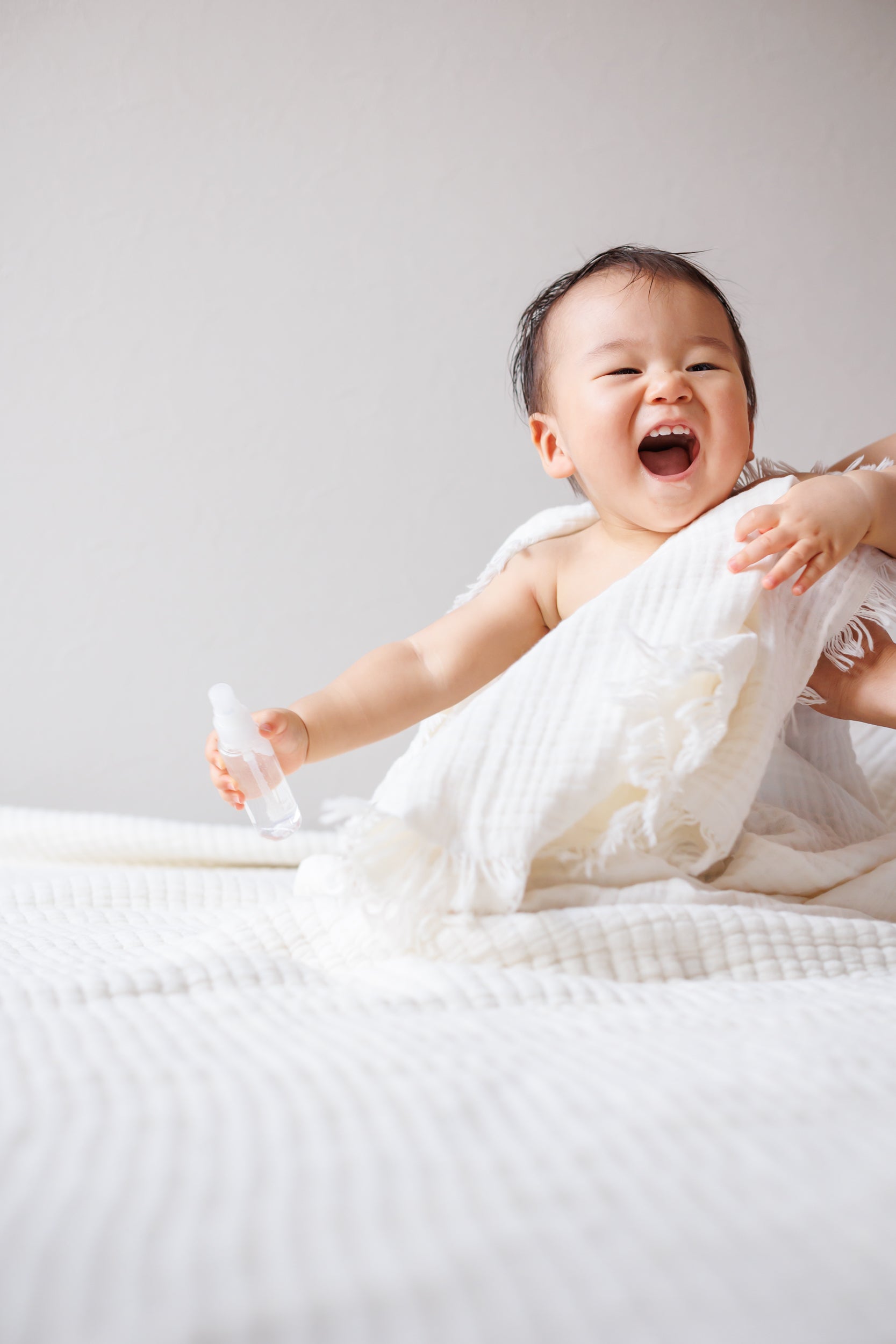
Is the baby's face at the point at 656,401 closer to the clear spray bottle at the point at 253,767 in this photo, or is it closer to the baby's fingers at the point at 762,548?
the baby's fingers at the point at 762,548

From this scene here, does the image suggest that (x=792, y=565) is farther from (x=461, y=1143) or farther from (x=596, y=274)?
(x=461, y=1143)

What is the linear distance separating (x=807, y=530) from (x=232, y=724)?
418mm

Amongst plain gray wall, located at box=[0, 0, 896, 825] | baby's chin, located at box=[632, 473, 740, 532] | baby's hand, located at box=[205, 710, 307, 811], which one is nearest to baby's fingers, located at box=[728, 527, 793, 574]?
baby's chin, located at box=[632, 473, 740, 532]

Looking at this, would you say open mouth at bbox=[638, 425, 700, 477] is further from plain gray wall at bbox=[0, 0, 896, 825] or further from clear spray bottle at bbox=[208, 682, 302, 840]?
plain gray wall at bbox=[0, 0, 896, 825]

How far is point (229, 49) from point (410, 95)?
0.28 metres

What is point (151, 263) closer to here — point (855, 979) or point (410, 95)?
point (410, 95)

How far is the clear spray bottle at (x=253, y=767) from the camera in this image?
63 cm

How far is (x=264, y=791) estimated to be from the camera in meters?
0.67

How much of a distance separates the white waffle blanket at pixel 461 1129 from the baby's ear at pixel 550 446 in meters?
0.39

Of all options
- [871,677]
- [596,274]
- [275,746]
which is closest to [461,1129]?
[275,746]

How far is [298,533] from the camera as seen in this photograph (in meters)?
1.49

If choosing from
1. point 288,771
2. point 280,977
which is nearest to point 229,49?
point 288,771

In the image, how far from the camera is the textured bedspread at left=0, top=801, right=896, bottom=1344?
0.24 m

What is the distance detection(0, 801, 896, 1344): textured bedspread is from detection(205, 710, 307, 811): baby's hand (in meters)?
0.17
